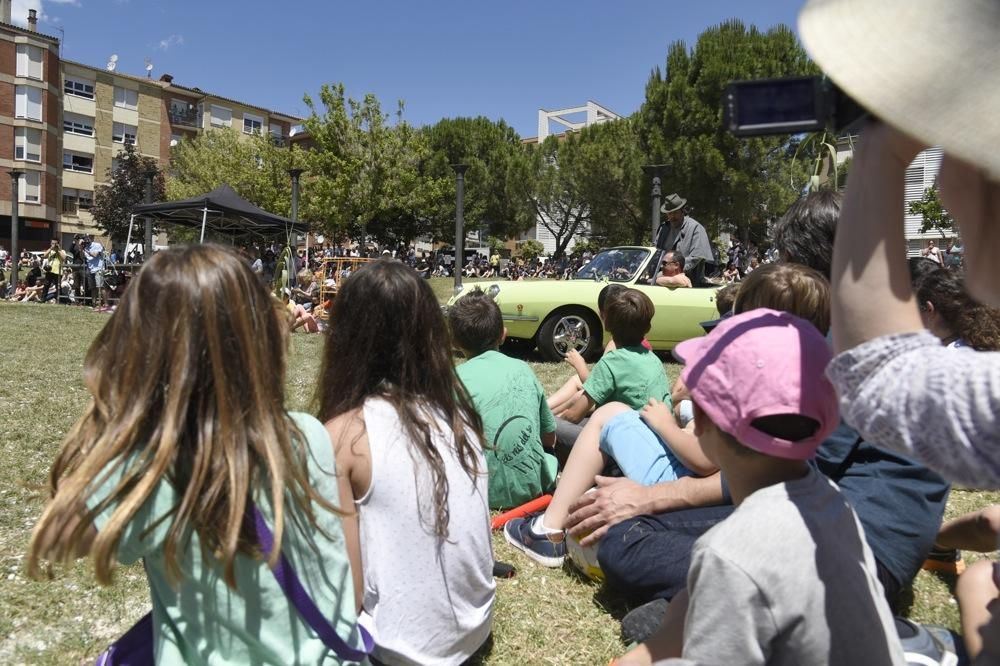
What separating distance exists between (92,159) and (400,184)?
31.6 m

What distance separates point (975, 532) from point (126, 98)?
61.0 metres

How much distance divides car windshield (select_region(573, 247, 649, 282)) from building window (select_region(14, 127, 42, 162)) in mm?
47605

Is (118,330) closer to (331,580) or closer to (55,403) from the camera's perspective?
(331,580)

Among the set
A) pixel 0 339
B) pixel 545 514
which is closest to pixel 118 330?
pixel 545 514

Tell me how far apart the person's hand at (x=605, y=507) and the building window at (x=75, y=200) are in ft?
176

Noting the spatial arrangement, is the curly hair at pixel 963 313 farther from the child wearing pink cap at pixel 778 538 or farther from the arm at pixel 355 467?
the arm at pixel 355 467

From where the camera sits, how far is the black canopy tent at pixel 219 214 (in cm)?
1441

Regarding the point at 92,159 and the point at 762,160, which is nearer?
the point at 762,160

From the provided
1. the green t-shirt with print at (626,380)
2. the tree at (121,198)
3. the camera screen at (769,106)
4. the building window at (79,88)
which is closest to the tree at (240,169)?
the tree at (121,198)

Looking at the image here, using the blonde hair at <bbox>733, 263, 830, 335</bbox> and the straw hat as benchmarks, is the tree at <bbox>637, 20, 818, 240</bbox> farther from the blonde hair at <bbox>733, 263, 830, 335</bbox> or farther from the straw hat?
the straw hat

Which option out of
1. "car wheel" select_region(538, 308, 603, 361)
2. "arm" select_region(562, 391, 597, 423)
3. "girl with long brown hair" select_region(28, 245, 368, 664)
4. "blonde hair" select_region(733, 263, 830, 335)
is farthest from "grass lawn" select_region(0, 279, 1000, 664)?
"car wheel" select_region(538, 308, 603, 361)

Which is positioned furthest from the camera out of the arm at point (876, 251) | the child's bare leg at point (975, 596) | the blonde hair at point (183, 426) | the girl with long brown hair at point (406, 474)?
the girl with long brown hair at point (406, 474)

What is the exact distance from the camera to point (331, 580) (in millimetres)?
1560

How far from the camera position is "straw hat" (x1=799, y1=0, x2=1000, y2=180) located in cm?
71
